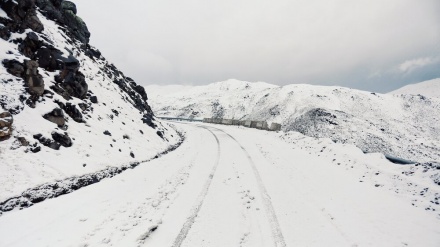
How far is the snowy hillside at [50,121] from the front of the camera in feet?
23.3

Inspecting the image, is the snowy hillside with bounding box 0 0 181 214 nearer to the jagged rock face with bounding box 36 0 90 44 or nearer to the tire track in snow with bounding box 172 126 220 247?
the jagged rock face with bounding box 36 0 90 44

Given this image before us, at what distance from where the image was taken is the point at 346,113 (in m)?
81.8

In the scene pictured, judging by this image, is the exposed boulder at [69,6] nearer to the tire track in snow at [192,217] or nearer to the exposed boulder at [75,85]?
the exposed boulder at [75,85]

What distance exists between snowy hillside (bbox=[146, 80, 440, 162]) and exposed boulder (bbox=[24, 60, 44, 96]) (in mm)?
29816

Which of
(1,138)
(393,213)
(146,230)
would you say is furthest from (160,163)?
(393,213)

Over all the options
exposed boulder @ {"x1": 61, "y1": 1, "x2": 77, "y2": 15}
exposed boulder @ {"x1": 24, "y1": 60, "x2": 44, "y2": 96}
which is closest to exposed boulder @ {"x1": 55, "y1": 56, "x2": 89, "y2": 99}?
exposed boulder @ {"x1": 24, "y1": 60, "x2": 44, "y2": 96}

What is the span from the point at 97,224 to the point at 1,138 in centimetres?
425

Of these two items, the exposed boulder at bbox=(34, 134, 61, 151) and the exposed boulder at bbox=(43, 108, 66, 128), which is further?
the exposed boulder at bbox=(43, 108, 66, 128)

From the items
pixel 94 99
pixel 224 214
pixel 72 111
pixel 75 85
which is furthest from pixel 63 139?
pixel 224 214

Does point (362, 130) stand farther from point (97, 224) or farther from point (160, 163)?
point (97, 224)

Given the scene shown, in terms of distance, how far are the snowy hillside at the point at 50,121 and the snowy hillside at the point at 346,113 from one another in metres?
26.6

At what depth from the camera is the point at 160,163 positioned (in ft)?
38.4

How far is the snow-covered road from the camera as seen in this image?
4.92 metres

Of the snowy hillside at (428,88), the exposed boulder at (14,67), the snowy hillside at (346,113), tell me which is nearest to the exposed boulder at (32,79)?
the exposed boulder at (14,67)
